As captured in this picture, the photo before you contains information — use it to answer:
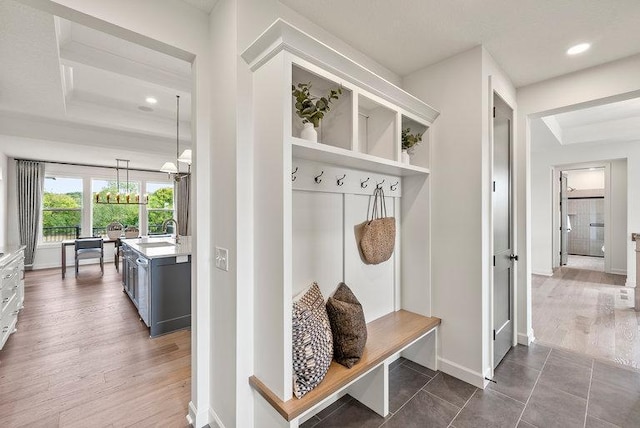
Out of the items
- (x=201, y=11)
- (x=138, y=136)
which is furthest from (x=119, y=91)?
(x=201, y=11)

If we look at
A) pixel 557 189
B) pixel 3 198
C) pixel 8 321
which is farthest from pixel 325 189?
pixel 3 198

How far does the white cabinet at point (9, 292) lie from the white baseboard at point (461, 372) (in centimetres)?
412

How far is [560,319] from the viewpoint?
3.51m

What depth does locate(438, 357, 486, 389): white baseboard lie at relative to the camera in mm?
2157

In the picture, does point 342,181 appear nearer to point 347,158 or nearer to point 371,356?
point 347,158

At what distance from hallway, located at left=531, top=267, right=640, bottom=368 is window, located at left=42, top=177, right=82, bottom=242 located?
31.2 feet

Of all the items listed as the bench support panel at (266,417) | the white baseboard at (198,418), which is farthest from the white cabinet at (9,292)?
the bench support panel at (266,417)

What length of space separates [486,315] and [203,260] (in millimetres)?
2157

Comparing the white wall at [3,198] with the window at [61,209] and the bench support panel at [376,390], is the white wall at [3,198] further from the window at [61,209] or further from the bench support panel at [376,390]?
the bench support panel at [376,390]

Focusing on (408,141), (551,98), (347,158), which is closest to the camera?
(347,158)

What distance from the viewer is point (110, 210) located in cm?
751

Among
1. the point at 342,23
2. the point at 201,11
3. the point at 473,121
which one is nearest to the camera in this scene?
the point at 201,11

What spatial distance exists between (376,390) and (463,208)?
4.94 feet

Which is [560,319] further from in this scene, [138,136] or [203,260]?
[138,136]
